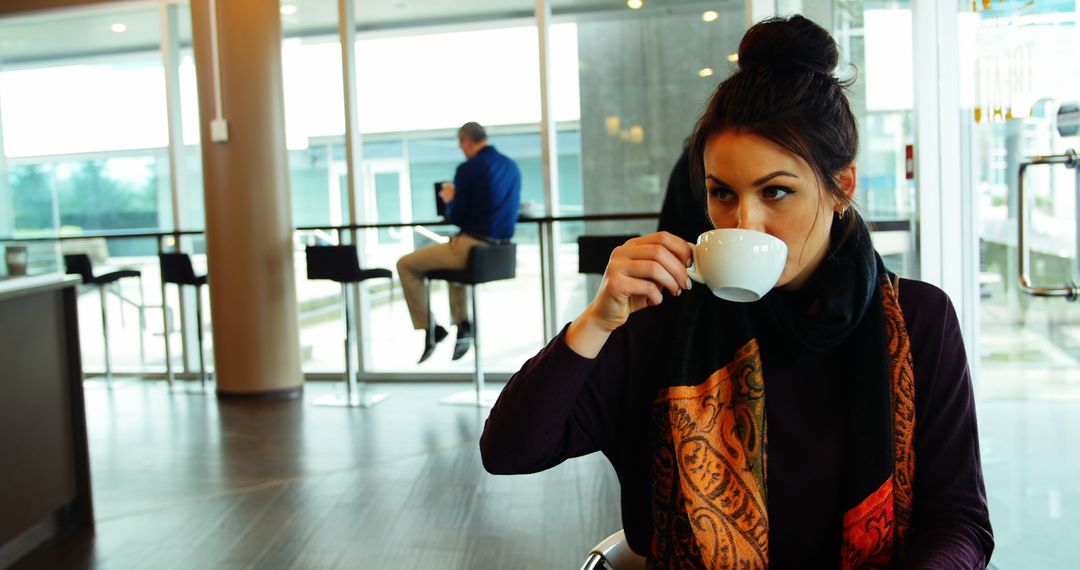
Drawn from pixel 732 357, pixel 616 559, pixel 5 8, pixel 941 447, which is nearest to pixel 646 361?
pixel 732 357

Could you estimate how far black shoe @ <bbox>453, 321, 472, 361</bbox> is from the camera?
566 centimetres

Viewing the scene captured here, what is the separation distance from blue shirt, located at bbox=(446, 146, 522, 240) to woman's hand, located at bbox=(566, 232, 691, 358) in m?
4.18

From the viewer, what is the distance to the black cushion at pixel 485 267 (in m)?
5.12

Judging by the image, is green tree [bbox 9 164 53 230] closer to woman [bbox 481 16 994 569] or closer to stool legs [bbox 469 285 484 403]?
stool legs [bbox 469 285 484 403]

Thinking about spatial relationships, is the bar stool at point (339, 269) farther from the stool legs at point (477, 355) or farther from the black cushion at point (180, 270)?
the black cushion at point (180, 270)

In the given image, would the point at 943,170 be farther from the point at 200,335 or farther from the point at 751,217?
the point at 200,335

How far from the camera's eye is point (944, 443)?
114cm

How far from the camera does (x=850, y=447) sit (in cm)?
111

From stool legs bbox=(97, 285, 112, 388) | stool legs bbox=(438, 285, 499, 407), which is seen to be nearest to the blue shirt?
stool legs bbox=(438, 285, 499, 407)

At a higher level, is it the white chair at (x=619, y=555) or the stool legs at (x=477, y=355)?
the white chair at (x=619, y=555)

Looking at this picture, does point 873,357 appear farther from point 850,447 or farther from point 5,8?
point 5,8

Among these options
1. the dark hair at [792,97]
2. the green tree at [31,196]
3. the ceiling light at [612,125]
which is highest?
the ceiling light at [612,125]

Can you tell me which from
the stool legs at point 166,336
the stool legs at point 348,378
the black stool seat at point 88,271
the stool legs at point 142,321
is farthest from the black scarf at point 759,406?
the stool legs at point 142,321

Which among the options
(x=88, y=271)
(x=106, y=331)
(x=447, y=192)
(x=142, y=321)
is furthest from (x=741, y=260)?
(x=142, y=321)
